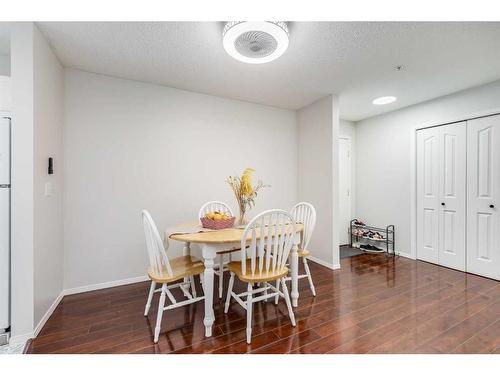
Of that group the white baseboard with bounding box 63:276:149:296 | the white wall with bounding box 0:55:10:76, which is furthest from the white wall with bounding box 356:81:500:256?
the white wall with bounding box 0:55:10:76

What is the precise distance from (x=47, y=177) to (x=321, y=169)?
3088mm

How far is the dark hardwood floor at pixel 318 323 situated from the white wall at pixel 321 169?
0.71m

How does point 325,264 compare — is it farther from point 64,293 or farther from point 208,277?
point 64,293

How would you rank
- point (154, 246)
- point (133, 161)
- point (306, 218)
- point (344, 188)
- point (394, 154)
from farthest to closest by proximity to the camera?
point (344, 188)
point (394, 154)
point (133, 161)
point (306, 218)
point (154, 246)

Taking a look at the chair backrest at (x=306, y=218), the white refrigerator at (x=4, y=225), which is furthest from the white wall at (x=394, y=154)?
the white refrigerator at (x=4, y=225)

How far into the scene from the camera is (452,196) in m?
3.12

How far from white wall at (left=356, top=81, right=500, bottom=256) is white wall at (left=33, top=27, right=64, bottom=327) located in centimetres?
445

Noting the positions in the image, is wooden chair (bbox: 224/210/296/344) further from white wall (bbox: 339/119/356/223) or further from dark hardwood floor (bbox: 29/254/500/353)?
white wall (bbox: 339/119/356/223)

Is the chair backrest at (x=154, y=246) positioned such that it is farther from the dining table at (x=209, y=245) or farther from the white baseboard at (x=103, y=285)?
the white baseboard at (x=103, y=285)

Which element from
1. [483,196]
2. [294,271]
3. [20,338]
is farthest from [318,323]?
[483,196]

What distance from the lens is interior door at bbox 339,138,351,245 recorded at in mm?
4328
